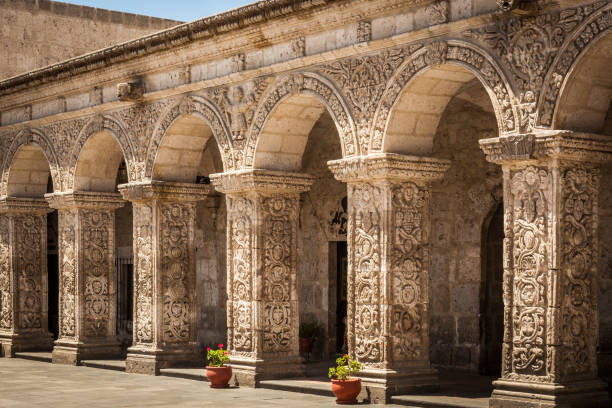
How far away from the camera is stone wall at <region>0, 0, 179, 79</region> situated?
786 inches

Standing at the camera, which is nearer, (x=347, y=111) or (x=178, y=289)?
(x=347, y=111)

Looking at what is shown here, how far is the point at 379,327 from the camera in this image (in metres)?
10.3

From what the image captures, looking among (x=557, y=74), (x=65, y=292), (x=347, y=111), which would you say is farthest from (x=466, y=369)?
(x=65, y=292)

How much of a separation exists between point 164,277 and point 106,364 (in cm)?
176

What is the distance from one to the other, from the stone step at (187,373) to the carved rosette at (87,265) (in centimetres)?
235

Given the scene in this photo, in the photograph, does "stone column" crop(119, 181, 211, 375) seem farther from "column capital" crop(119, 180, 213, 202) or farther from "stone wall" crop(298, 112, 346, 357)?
"stone wall" crop(298, 112, 346, 357)

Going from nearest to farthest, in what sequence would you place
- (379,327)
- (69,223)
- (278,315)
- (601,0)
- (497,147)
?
(601,0), (497,147), (379,327), (278,315), (69,223)

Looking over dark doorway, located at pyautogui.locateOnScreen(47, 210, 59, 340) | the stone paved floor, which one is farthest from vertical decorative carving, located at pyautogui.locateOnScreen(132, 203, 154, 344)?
dark doorway, located at pyautogui.locateOnScreen(47, 210, 59, 340)

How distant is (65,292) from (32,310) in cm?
170

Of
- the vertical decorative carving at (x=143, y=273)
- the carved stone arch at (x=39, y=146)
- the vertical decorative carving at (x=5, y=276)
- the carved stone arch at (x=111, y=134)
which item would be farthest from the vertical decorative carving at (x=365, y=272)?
the vertical decorative carving at (x=5, y=276)

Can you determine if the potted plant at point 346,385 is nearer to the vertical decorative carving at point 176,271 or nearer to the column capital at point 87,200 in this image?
the vertical decorative carving at point 176,271

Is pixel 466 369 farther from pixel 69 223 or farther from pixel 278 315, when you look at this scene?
pixel 69 223

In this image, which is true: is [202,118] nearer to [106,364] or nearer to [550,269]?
[106,364]

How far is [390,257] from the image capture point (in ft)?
33.7
